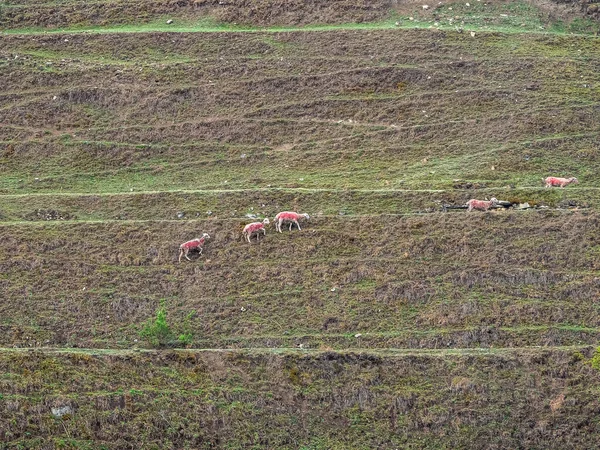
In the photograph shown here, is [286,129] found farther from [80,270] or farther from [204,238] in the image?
[80,270]

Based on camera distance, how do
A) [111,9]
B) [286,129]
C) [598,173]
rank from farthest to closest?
1. [111,9]
2. [286,129]
3. [598,173]

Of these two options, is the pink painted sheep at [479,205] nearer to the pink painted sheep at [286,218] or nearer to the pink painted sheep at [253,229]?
the pink painted sheep at [286,218]

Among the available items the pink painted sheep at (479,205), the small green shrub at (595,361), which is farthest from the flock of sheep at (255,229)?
the small green shrub at (595,361)

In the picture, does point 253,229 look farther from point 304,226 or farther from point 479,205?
point 479,205

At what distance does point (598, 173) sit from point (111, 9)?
3251 cm

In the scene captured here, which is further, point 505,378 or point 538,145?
point 538,145

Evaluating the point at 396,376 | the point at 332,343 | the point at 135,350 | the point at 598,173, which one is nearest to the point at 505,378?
the point at 396,376

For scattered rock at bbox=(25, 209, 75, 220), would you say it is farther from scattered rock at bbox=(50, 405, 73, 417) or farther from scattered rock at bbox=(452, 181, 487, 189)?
scattered rock at bbox=(452, 181, 487, 189)

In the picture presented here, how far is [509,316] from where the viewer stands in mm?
35406

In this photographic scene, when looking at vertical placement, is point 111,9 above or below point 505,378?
above

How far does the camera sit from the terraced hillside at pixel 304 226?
31.4 m

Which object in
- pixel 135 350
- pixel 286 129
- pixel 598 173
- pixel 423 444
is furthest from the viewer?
pixel 286 129

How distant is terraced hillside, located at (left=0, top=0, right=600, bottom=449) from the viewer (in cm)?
3142

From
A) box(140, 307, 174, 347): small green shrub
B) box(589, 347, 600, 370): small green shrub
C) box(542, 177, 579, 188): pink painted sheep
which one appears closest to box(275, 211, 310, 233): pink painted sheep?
box(140, 307, 174, 347): small green shrub
